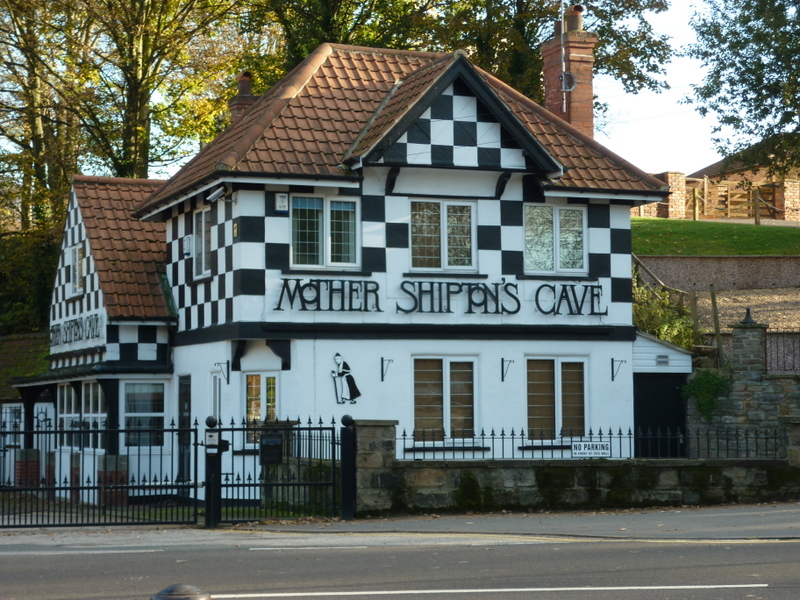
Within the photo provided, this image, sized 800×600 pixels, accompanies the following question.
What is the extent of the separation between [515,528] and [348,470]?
2.81 meters

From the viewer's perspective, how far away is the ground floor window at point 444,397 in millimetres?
23562

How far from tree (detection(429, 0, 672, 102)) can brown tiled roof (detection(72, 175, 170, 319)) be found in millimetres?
13381

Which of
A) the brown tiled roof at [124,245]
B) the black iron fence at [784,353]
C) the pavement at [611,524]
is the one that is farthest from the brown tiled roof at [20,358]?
the black iron fence at [784,353]

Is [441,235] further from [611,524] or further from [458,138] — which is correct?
[611,524]

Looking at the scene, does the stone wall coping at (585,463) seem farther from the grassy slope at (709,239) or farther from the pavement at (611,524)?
the grassy slope at (709,239)

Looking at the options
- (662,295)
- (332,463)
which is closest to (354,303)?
(332,463)

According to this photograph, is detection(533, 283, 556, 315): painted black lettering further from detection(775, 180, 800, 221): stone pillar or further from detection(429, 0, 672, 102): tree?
detection(775, 180, 800, 221): stone pillar

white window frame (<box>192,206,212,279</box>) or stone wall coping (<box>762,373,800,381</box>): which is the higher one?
white window frame (<box>192,206,212,279</box>)

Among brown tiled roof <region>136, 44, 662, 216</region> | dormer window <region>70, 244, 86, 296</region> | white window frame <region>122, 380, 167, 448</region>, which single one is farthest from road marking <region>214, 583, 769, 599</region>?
dormer window <region>70, 244, 86, 296</region>

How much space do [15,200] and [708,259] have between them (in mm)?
22791

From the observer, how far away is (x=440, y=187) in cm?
2377

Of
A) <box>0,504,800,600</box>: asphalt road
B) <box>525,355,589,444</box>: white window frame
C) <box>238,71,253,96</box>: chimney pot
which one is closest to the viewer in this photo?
<box>0,504,800,600</box>: asphalt road

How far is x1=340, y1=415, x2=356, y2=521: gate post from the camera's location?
18594mm

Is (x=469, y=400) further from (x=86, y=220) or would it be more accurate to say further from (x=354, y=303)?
(x=86, y=220)
